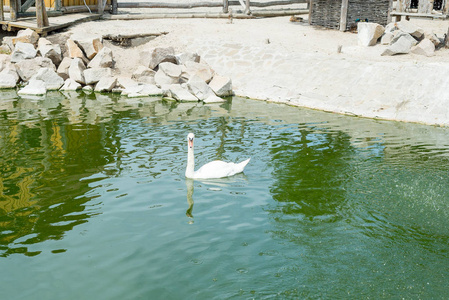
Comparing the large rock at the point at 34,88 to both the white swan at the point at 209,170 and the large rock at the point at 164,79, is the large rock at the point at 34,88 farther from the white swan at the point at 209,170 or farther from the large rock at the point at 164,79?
the white swan at the point at 209,170

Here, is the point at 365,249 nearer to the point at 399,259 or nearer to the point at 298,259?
the point at 399,259

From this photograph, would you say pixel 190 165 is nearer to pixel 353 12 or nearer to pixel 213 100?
pixel 213 100

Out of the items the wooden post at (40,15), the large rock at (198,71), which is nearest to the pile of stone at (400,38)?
the large rock at (198,71)

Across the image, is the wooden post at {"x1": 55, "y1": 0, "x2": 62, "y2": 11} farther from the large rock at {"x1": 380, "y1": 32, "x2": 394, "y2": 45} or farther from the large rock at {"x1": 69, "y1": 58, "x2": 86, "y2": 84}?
the large rock at {"x1": 380, "y1": 32, "x2": 394, "y2": 45}

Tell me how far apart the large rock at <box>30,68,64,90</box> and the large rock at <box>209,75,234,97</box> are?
17.3 ft

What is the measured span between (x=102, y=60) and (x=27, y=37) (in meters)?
3.37

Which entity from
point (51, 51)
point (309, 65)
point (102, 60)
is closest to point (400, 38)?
point (309, 65)

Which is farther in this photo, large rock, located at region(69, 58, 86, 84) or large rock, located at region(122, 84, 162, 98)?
large rock, located at region(69, 58, 86, 84)

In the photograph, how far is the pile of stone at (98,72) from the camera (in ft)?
55.9

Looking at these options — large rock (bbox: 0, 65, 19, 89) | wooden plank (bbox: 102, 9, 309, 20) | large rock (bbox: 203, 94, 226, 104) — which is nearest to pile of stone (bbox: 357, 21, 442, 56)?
large rock (bbox: 203, 94, 226, 104)

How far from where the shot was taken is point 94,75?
59.6ft

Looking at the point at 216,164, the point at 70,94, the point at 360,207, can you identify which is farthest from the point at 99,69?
the point at 360,207

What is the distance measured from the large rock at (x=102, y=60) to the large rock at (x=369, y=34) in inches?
353

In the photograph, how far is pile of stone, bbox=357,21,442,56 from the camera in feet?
58.2
